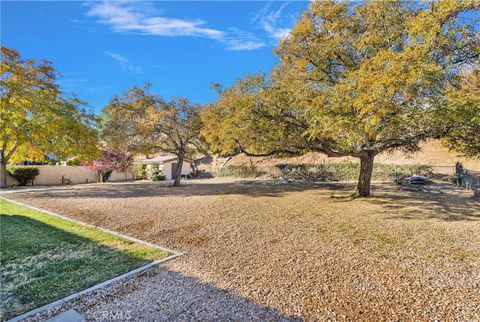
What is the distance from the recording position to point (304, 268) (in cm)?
443

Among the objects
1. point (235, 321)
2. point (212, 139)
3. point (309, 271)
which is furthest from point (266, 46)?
point (235, 321)

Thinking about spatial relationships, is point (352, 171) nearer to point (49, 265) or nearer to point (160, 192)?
point (160, 192)

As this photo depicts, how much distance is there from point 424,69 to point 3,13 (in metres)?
12.0

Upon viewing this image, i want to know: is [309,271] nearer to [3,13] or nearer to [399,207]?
[399,207]

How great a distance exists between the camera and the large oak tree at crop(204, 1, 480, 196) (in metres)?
7.03

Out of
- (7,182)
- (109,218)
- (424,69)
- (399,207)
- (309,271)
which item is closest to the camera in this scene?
(309,271)

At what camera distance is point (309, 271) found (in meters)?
4.31

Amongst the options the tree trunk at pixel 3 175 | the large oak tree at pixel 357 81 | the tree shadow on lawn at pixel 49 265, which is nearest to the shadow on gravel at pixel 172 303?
the tree shadow on lawn at pixel 49 265

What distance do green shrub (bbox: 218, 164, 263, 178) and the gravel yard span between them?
2007 centimetres

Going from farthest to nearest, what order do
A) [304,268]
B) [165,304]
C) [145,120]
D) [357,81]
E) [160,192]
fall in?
1. [145,120]
2. [160,192]
3. [357,81]
4. [304,268]
5. [165,304]

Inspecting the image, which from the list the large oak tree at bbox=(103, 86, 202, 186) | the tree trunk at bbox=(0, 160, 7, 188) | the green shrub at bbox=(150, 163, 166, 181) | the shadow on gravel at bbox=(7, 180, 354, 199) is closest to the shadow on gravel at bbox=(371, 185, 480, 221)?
the shadow on gravel at bbox=(7, 180, 354, 199)

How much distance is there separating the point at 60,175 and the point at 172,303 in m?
23.4

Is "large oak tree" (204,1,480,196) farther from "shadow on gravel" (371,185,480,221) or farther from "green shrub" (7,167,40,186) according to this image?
"green shrub" (7,167,40,186)

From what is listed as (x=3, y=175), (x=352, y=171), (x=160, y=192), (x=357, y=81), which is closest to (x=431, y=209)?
(x=357, y=81)
